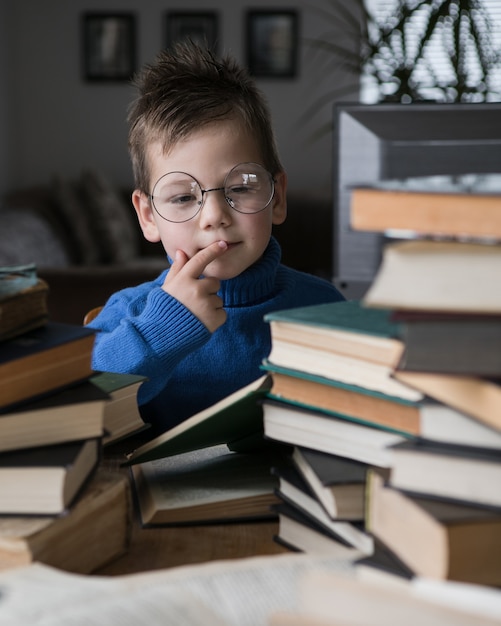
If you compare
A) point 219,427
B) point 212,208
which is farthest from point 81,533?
point 212,208

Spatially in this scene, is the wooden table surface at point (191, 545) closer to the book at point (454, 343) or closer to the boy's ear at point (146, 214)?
the book at point (454, 343)

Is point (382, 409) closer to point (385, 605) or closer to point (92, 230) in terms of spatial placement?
point (385, 605)

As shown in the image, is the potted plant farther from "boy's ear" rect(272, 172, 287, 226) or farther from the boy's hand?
the boy's hand

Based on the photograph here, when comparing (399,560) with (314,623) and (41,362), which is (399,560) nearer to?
(314,623)

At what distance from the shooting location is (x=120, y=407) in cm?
95

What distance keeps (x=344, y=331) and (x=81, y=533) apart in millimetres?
271

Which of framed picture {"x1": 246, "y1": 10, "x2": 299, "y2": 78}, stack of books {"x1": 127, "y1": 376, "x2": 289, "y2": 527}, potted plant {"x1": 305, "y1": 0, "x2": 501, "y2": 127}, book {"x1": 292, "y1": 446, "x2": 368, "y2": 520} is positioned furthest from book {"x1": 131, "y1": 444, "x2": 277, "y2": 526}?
framed picture {"x1": 246, "y1": 10, "x2": 299, "y2": 78}

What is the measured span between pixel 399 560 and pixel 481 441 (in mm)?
101

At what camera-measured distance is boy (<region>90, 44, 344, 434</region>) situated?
118 cm

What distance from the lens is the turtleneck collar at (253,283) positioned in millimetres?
1405

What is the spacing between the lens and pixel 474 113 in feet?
3.97

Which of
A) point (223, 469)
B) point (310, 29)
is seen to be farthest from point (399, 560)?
point (310, 29)

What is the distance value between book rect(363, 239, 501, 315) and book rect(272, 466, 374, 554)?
20 cm

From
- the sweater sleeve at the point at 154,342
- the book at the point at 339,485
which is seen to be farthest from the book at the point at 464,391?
the sweater sleeve at the point at 154,342
